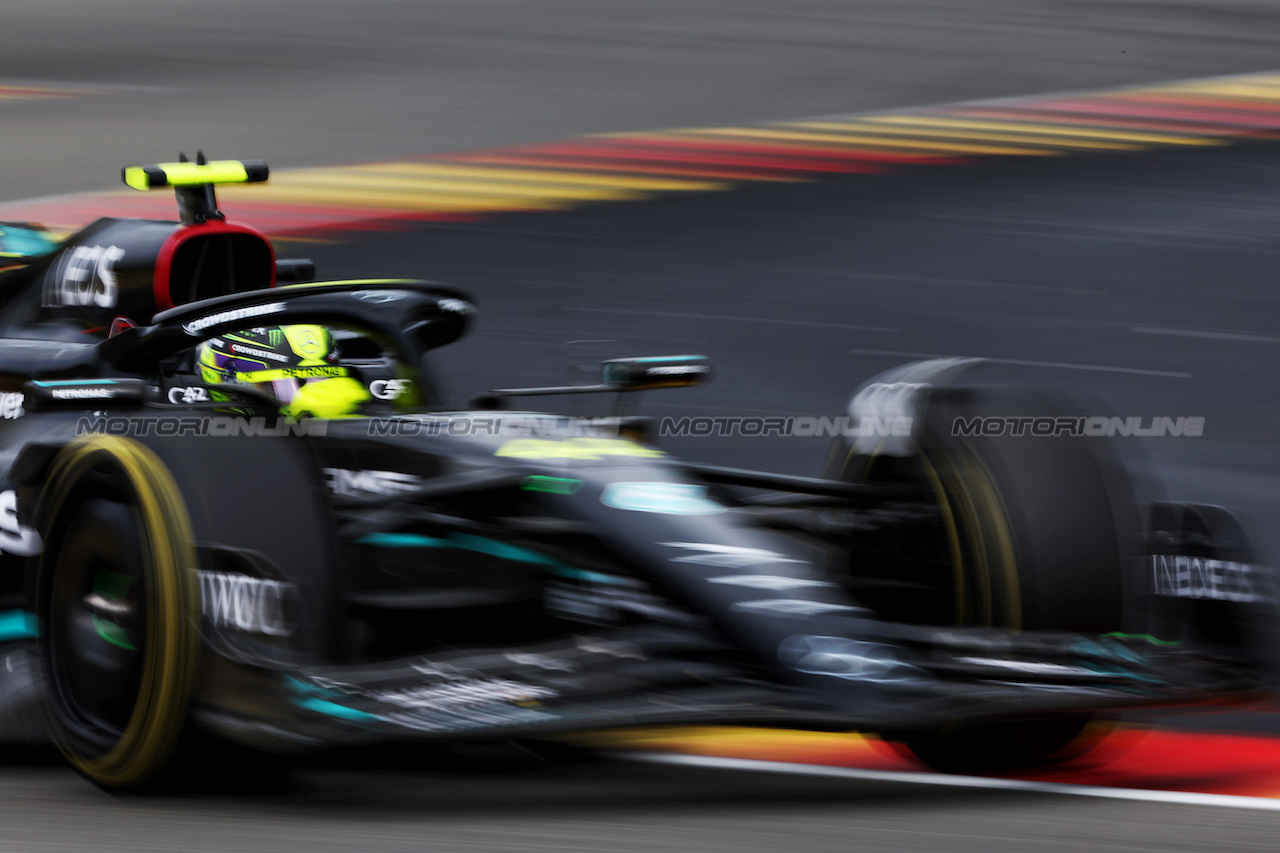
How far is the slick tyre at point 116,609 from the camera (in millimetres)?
3816

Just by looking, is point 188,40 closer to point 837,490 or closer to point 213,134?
point 213,134

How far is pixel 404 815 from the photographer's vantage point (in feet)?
12.8

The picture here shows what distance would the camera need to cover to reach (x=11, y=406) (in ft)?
17.5


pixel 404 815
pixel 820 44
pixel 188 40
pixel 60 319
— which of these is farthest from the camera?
pixel 188 40

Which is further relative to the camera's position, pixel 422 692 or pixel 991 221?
pixel 991 221

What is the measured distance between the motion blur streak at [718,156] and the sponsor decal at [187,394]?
6.26 meters

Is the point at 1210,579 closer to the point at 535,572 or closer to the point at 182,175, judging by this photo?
the point at 535,572

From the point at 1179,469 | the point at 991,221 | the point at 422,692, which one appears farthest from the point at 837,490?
the point at 991,221

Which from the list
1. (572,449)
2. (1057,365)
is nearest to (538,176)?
(1057,365)

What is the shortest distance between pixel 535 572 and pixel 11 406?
2.01m

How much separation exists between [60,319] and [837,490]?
2.63 metres

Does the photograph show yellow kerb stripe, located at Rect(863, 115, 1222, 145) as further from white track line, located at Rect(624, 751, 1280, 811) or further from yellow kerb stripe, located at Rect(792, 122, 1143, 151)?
white track line, located at Rect(624, 751, 1280, 811)

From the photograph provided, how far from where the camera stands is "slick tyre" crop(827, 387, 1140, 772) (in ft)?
14.3

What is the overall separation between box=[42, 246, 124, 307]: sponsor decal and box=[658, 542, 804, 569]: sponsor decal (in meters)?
2.50
